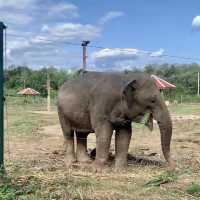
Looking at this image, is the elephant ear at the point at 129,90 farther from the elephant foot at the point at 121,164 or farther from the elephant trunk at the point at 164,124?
the elephant foot at the point at 121,164

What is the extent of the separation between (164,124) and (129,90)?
907mm

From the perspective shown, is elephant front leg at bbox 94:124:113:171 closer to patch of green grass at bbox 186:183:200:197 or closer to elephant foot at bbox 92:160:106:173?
elephant foot at bbox 92:160:106:173

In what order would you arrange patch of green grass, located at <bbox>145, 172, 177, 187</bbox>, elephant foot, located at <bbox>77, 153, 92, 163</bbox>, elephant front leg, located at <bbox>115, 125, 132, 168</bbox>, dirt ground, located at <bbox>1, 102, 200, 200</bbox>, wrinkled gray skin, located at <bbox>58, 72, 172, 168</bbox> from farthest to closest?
elephant foot, located at <bbox>77, 153, 92, 163</bbox> < elephant front leg, located at <bbox>115, 125, 132, 168</bbox> < wrinkled gray skin, located at <bbox>58, 72, 172, 168</bbox> < patch of green grass, located at <bbox>145, 172, 177, 187</bbox> < dirt ground, located at <bbox>1, 102, 200, 200</bbox>

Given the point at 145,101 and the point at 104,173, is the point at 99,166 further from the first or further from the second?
the point at 145,101

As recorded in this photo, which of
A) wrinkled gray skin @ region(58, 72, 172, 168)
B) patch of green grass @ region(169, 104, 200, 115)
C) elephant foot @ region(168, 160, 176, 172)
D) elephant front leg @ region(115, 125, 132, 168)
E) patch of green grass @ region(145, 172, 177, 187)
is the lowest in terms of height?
patch of green grass @ region(169, 104, 200, 115)

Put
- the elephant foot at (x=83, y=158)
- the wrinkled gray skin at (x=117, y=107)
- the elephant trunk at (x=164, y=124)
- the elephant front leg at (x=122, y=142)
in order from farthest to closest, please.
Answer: the elephant foot at (x=83, y=158) < the elephant front leg at (x=122, y=142) < the wrinkled gray skin at (x=117, y=107) < the elephant trunk at (x=164, y=124)

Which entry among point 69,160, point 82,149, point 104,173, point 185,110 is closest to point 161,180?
point 104,173

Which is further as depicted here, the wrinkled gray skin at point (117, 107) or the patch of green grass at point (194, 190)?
the wrinkled gray skin at point (117, 107)

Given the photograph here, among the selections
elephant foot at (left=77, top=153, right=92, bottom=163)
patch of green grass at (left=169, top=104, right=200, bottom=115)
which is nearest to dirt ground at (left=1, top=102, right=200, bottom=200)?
elephant foot at (left=77, top=153, right=92, bottom=163)

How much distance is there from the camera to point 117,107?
10.3 metres

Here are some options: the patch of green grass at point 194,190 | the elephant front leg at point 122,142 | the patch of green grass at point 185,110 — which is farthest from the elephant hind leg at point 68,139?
the patch of green grass at point 185,110

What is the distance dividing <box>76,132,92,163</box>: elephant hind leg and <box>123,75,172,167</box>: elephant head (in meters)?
1.57

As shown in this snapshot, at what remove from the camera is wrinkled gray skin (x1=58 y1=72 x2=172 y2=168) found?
33.4 feet

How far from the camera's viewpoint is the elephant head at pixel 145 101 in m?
10.1
